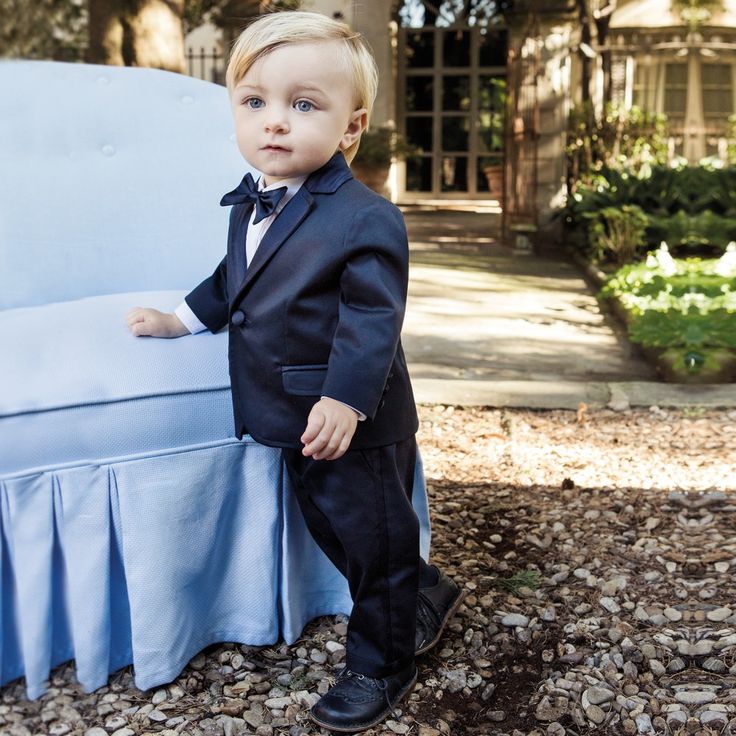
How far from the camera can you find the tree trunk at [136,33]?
5805mm

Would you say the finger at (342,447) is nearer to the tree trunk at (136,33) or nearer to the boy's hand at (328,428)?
the boy's hand at (328,428)

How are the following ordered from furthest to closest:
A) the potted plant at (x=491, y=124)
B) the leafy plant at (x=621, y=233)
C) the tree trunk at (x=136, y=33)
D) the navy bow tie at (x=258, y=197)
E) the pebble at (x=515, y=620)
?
the potted plant at (x=491, y=124)
the leafy plant at (x=621, y=233)
the tree trunk at (x=136, y=33)
the pebble at (x=515, y=620)
the navy bow tie at (x=258, y=197)

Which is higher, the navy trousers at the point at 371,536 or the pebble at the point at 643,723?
the navy trousers at the point at 371,536

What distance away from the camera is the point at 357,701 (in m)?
1.74

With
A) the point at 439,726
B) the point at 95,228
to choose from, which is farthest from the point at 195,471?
the point at 95,228

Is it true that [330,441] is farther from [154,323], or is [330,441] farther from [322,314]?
[154,323]

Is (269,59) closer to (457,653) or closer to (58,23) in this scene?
(457,653)

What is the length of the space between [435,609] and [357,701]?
1.07 ft

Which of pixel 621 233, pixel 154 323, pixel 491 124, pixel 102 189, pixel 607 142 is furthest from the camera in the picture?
pixel 491 124

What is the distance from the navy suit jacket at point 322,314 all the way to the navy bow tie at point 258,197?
0.02 meters

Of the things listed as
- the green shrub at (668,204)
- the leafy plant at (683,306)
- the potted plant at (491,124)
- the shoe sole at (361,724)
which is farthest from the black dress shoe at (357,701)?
the potted plant at (491,124)

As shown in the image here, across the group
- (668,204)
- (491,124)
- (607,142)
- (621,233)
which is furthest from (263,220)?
(491,124)

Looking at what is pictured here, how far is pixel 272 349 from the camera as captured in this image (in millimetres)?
1664

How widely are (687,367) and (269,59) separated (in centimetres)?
293
